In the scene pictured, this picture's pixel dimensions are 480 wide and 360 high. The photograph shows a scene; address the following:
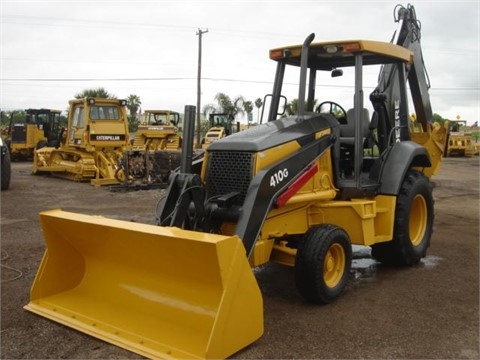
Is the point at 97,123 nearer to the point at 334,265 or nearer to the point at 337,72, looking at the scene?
the point at 337,72

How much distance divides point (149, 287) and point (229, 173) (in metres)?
1.23

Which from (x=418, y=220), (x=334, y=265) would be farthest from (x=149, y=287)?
(x=418, y=220)

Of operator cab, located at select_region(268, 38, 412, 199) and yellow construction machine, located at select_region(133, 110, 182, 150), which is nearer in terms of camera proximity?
operator cab, located at select_region(268, 38, 412, 199)

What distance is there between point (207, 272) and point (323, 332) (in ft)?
3.76

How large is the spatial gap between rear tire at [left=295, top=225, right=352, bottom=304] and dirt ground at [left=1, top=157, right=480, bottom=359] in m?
0.16

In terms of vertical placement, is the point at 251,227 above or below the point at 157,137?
below

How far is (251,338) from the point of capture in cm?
384

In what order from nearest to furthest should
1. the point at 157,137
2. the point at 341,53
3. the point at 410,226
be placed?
the point at 341,53 < the point at 410,226 < the point at 157,137

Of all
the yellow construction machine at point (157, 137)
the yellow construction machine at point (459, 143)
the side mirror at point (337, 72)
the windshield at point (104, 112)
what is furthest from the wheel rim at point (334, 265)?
the yellow construction machine at point (459, 143)

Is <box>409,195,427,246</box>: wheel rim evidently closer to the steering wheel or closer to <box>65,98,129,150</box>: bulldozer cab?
the steering wheel

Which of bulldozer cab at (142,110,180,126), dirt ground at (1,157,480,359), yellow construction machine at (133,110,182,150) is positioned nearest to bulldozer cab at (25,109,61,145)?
bulldozer cab at (142,110,180,126)

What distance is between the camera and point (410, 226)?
21.2 feet

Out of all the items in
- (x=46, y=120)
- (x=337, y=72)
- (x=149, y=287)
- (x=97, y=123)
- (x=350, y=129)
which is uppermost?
(x=337, y=72)

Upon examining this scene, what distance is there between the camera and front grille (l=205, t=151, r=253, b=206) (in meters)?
4.63
